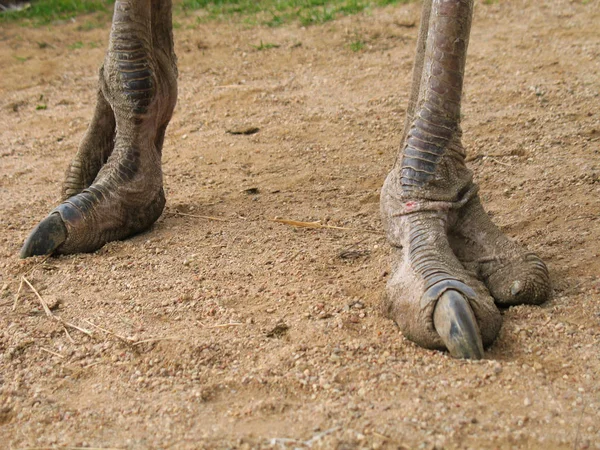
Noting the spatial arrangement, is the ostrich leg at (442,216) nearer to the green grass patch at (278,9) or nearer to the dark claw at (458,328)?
the dark claw at (458,328)

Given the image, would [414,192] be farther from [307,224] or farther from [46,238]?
[46,238]

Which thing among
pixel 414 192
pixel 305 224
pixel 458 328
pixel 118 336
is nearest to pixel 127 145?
pixel 305 224

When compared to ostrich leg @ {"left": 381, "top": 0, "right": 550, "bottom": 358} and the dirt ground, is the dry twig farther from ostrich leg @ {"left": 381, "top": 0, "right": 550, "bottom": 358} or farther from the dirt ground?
ostrich leg @ {"left": 381, "top": 0, "right": 550, "bottom": 358}

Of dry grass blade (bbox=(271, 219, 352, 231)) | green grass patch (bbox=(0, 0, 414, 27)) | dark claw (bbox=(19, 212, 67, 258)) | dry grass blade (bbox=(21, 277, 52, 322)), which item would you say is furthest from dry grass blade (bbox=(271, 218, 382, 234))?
green grass patch (bbox=(0, 0, 414, 27))

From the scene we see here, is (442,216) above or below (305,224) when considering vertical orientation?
above

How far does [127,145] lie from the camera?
11.9 ft

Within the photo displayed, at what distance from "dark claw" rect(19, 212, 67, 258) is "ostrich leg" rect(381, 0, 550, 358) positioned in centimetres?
129

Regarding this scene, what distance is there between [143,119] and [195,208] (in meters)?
0.57

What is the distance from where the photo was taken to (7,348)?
2725mm

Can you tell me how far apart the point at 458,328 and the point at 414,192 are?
67cm

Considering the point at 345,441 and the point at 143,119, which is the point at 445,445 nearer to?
the point at 345,441

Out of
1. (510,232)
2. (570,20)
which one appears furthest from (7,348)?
(570,20)

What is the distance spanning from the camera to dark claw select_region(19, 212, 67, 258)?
3391 mm

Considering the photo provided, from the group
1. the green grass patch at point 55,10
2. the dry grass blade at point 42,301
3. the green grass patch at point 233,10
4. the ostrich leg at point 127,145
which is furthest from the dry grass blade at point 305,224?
the green grass patch at point 55,10
